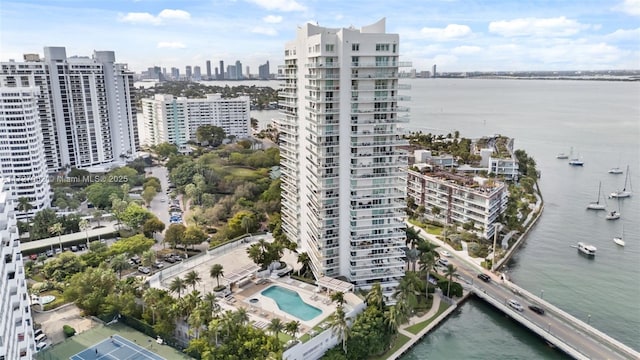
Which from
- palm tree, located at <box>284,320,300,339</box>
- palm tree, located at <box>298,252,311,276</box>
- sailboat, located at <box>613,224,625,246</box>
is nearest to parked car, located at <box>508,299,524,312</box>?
palm tree, located at <box>298,252,311,276</box>

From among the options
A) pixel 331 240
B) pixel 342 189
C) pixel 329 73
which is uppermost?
pixel 329 73

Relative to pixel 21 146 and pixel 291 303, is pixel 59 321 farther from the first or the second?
pixel 21 146

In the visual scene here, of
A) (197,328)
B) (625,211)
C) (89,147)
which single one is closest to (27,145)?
(89,147)

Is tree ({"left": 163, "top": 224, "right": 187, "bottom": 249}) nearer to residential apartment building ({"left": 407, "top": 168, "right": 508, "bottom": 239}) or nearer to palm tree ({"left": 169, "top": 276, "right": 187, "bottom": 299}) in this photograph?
palm tree ({"left": 169, "top": 276, "right": 187, "bottom": 299})

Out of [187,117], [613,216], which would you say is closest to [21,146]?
[187,117]

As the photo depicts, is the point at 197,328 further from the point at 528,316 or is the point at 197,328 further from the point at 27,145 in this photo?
the point at 27,145

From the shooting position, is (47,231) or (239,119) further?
(239,119)
